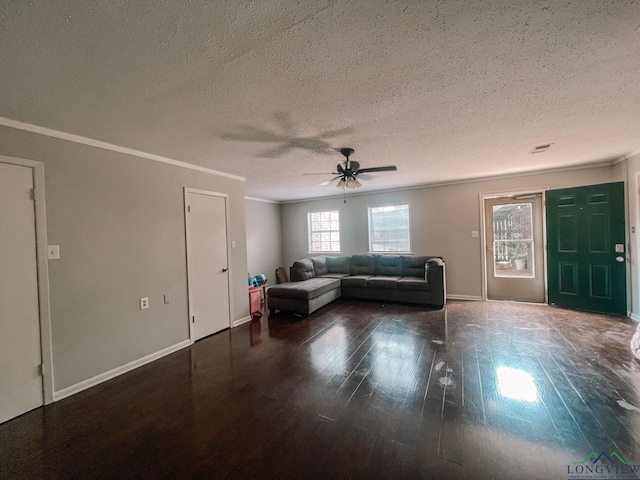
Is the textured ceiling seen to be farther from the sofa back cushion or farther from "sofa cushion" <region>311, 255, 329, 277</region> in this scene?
"sofa cushion" <region>311, 255, 329, 277</region>

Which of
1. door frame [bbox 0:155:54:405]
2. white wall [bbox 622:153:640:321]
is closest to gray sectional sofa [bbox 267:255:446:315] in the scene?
white wall [bbox 622:153:640:321]

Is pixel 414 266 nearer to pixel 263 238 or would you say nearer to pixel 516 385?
pixel 516 385

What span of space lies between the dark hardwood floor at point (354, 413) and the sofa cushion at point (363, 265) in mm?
2625

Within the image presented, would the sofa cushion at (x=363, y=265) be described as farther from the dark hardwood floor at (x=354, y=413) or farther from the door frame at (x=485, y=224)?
the dark hardwood floor at (x=354, y=413)

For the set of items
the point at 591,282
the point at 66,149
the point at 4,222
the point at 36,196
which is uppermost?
the point at 66,149

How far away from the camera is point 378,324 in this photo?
3.92 metres

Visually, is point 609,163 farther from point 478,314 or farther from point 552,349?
point 552,349

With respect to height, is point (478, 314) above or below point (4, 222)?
below

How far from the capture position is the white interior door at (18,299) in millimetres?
2070

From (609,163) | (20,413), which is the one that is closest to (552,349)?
(609,163)

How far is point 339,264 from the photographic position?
246 inches

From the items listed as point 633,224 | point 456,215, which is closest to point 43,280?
point 456,215

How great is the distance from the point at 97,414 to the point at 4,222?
1.71m

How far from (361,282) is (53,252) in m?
4.51
